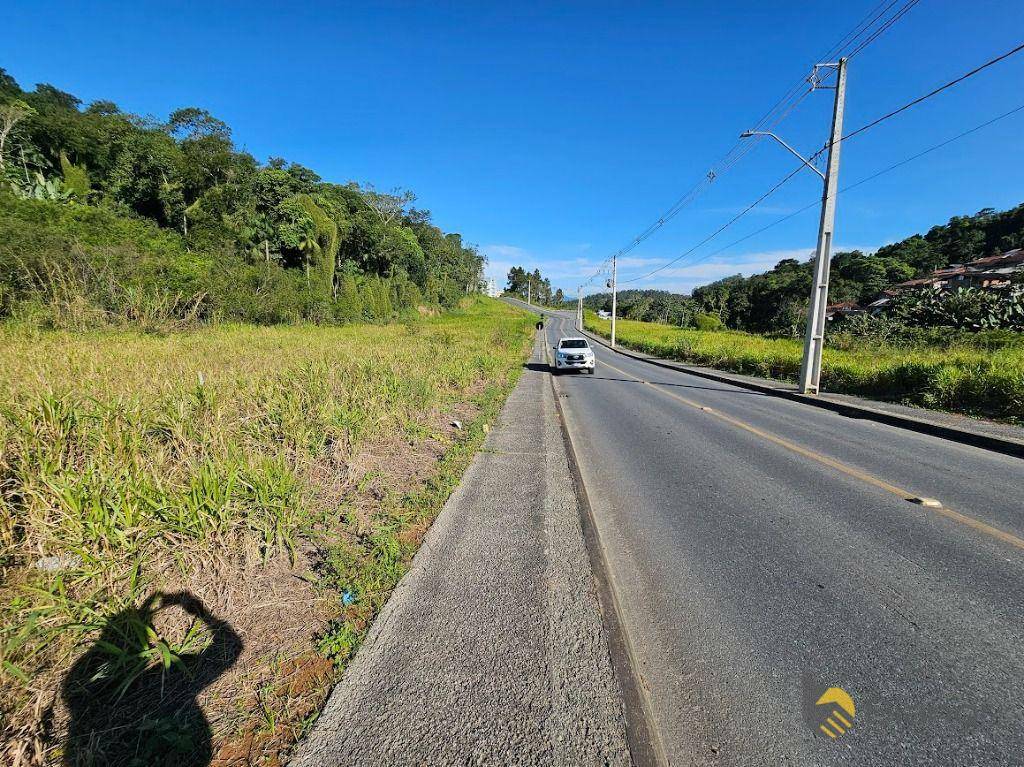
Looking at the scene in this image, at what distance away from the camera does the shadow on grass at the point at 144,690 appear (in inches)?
62.8

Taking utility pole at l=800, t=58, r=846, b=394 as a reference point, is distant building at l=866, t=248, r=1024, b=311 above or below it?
above

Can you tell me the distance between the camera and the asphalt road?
183cm

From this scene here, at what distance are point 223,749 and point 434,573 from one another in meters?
1.41

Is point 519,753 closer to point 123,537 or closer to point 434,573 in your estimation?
point 434,573

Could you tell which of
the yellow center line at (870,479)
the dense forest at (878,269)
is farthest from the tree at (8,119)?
the dense forest at (878,269)

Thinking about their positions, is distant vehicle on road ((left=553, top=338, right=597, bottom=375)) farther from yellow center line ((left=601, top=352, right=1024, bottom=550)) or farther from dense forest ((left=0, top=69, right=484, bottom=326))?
dense forest ((left=0, top=69, right=484, bottom=326))

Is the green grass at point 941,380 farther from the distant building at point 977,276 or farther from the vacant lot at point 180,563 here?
the distant building at point 977,276

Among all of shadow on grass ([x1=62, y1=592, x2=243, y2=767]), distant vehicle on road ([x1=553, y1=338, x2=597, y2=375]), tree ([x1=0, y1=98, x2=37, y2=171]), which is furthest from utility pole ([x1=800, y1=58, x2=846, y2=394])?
tree ([x1=0, y1=98, x2=37, y2=171])

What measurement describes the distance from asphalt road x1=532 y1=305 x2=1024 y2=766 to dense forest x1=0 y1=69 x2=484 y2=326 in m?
16.4

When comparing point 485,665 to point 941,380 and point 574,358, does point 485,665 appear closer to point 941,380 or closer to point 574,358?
point 941,380

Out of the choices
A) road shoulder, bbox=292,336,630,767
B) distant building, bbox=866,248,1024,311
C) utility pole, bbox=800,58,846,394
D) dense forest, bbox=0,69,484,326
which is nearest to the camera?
road shoulder, bbox=292,336,630,767

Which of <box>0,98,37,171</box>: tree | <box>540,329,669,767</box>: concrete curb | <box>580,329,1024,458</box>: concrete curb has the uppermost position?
<box>0,98,37,171</box>: tree

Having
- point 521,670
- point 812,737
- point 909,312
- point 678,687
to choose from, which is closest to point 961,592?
point 812,737

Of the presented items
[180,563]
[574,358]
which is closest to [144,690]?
[180,563]
